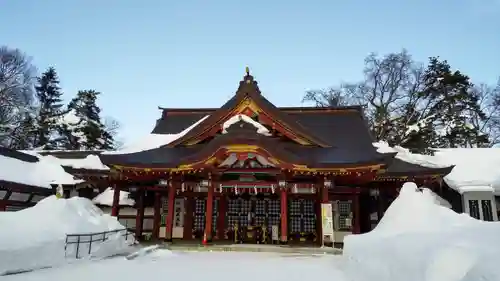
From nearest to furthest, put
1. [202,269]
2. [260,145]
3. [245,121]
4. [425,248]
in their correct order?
[425,248], [202,269], [260,145], [245,121]

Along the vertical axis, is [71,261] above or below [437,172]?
below

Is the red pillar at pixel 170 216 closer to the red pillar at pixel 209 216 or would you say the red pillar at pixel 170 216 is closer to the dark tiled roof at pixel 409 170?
the red pillar at pixel 209 216

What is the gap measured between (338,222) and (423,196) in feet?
27.4

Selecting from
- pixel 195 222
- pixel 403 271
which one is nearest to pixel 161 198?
pixel 195 222

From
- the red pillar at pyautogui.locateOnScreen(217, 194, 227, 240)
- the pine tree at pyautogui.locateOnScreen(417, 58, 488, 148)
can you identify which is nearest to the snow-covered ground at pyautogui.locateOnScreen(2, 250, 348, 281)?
the red pillar at pyautogui.locateOnScreen(217, 194, 227, 240)

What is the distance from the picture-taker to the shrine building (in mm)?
14578

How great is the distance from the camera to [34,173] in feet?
71.6

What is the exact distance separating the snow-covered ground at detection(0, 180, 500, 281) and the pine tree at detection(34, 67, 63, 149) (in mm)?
29392

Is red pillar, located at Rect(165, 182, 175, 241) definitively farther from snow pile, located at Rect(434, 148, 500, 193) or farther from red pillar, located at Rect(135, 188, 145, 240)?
snow pile, located at Rect(434, 148, 500, 193)

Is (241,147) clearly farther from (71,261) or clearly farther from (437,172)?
(437,172)

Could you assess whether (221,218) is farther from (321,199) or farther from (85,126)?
(85,126)

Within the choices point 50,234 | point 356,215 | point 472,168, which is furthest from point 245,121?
point 472,168

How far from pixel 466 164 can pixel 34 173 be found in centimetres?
2575

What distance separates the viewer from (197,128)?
16.8 metres
